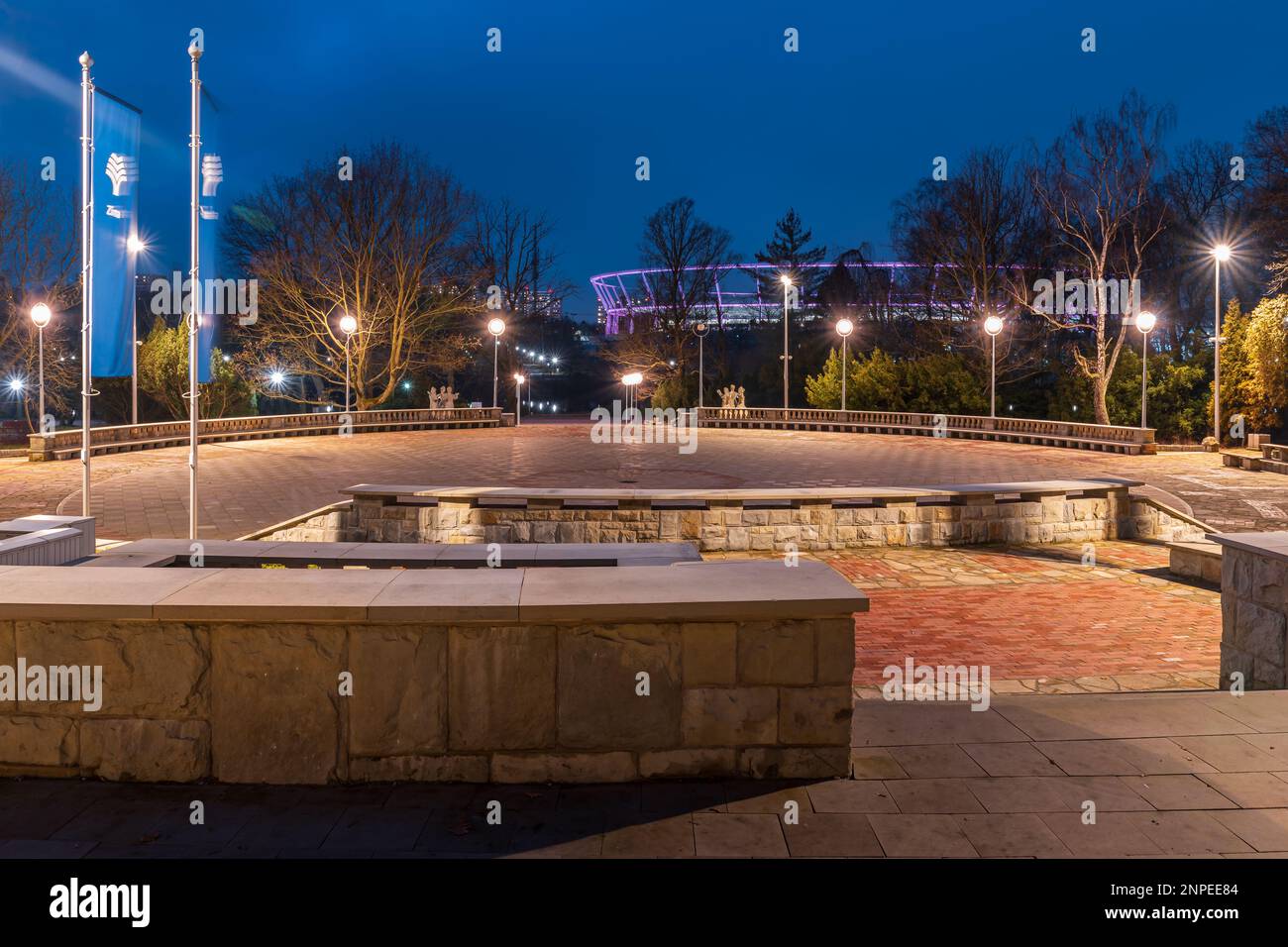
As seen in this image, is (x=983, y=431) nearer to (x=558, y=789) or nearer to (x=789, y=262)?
(x=558, y=789)

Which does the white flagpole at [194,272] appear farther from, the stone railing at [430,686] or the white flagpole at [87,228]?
the stone railing at [430,686]

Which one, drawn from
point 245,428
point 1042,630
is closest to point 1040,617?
point 1042,630

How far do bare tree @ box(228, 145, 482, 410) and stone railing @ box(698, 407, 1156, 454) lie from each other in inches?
478

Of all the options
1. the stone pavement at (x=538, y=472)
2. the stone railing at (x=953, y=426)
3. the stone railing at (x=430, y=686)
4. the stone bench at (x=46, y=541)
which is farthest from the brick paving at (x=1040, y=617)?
the stone railing at (x=953, y=426)

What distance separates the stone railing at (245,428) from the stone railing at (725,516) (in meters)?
14.0

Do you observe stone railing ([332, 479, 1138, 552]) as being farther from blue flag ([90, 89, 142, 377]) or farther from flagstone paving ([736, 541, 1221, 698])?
blue flag ([90, 89, 142, 377])

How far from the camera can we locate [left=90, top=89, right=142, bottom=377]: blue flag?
39.4 feet

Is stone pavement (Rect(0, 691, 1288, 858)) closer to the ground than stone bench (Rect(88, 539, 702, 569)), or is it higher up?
closer to the ground

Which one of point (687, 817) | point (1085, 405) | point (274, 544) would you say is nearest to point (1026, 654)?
point (687, 817)

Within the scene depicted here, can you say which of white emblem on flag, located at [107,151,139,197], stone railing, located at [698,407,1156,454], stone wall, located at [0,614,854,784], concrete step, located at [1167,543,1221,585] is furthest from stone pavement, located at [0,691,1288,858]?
stone railing, located at [698,407,1156,454]

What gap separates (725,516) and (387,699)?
7.94m

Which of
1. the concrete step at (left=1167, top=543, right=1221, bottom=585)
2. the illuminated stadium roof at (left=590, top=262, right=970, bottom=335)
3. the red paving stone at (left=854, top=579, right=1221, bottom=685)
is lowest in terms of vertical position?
the red paving stone at (left=854, top=579, right=1221, bottom=685)

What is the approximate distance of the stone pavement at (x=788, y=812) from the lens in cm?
335
